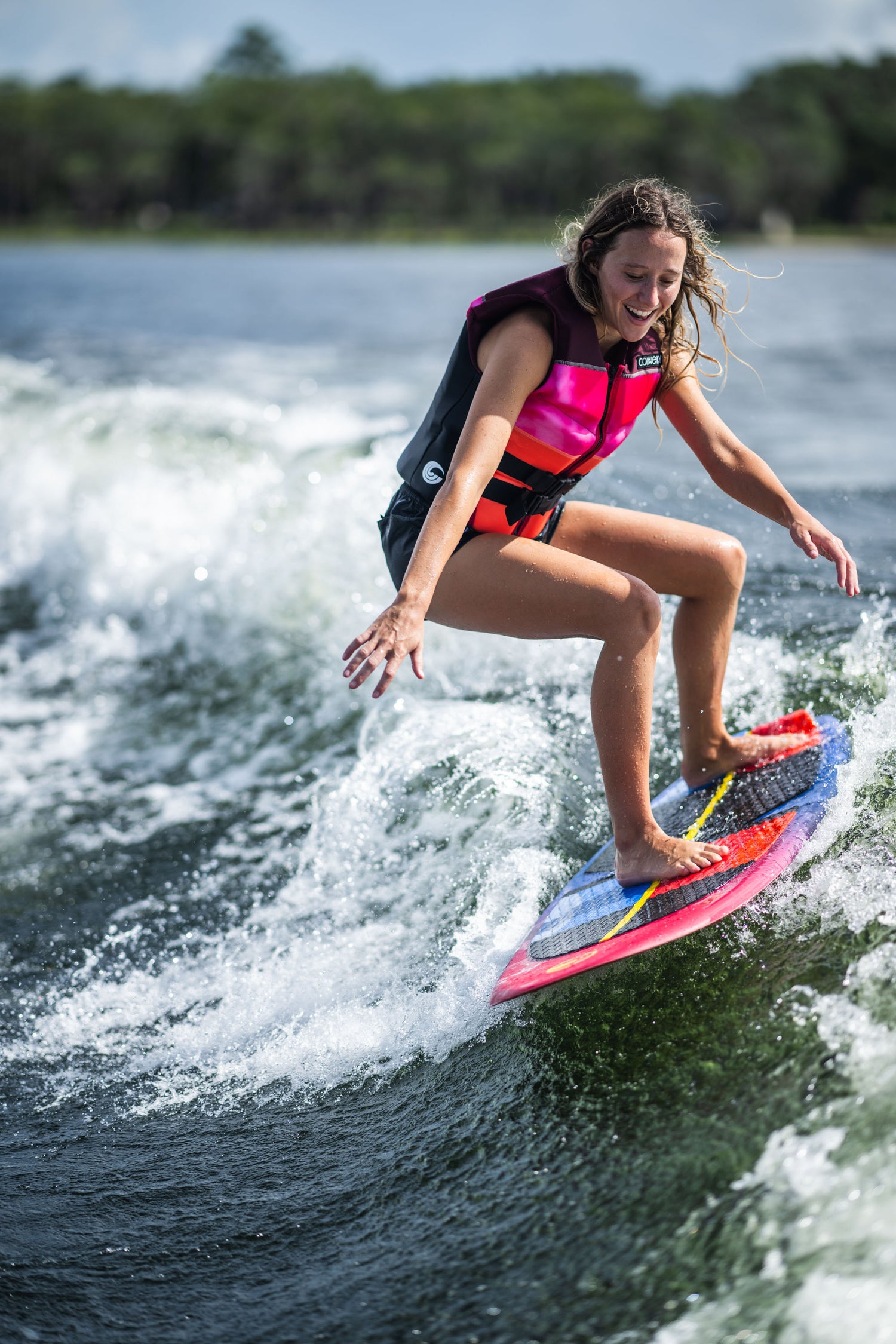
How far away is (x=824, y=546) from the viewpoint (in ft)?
9.80

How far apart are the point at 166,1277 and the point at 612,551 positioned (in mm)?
1952

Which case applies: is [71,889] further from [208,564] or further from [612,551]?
[208,564]

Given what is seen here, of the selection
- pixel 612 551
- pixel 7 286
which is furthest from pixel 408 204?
pixel 612 551

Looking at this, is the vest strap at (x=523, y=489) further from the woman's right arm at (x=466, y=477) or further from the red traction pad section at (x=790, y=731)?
the red traction pad section at (x=790, y=731)

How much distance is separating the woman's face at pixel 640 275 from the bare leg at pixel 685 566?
0.55 meters

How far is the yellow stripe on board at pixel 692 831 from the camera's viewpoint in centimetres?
273

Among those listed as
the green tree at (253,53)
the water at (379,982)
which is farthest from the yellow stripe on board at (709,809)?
the green tree at (253,53)

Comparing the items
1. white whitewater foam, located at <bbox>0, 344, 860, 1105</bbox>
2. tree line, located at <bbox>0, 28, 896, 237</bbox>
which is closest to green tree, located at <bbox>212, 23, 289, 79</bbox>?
tree line, located at <bbox>0, 28, 896, 237</bbox>

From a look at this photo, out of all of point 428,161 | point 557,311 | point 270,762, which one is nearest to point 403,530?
point 557,311

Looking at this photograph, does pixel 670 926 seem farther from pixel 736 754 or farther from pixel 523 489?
pixel 523 489

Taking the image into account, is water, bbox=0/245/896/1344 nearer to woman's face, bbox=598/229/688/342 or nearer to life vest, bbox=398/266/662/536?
life vest, bbox=398/266/662/536

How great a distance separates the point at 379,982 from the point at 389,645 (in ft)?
3.92

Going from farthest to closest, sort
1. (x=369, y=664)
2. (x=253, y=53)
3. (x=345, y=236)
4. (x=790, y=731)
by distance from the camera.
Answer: (x=253, y=53)
(x=345, y=236)
(x=790, y=731)
(x=369, y=664)

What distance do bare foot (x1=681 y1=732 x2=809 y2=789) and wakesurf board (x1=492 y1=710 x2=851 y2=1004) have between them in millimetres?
20
